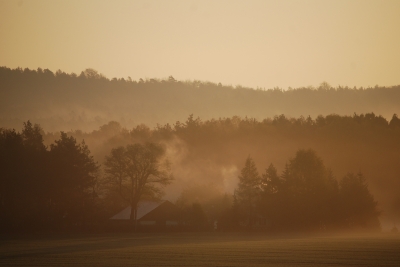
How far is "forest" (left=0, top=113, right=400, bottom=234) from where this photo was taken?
93.1 m

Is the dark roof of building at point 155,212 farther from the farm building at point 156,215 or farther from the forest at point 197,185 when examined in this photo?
the forest at point 197,185

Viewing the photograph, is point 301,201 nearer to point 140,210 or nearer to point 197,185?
point 197,185

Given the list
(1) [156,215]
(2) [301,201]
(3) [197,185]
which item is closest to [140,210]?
(1) [156,215]

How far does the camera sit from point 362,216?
11781 cm

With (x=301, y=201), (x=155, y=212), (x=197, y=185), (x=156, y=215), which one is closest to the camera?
(x=156, y=215)

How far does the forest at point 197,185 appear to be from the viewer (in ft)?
306

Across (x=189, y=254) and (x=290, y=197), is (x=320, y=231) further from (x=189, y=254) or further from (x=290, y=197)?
(x=189, y=254)

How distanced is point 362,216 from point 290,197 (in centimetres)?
1897

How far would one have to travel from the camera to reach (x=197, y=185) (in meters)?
124

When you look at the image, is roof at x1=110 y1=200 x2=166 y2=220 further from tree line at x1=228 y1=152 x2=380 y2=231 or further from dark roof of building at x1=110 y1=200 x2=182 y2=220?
tree line at x1=228 y1=152 x2=380 y2=231

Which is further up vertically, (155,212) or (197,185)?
(197,185)

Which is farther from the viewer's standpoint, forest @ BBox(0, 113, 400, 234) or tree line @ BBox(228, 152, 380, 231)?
tree line @ BBox(228, 152, 380, 231)

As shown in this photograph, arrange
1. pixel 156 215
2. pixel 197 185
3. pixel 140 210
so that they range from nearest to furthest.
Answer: pixel 156 215 < pixel 140 210 < pixel 197 185

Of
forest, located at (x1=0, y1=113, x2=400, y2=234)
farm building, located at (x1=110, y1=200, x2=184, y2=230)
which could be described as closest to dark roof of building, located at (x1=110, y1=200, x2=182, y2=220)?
farm building, located at (x1=110, y1=200, x2=184, y2=230)
